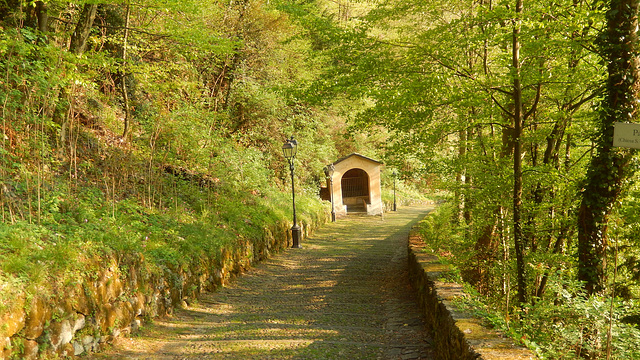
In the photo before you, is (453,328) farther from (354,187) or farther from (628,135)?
(354,187)

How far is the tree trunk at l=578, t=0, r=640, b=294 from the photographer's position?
4887 millimetres

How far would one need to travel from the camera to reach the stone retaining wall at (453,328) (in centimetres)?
335

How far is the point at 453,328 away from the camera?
4.07 meters

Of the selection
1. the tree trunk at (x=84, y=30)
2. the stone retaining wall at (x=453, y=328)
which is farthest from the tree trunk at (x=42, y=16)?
the stone retaining wall at (x=453, y=328)

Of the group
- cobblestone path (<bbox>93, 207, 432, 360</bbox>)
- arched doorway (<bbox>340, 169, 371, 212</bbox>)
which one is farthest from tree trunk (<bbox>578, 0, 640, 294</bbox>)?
arched doorway (<bbox>340, 169, 371, 212</bbox>)

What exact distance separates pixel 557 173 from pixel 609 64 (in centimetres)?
202

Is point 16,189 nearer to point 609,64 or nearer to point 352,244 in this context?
point 609,64

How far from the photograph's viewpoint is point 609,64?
5059 mm

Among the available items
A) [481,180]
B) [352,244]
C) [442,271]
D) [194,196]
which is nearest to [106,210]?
[194,196]

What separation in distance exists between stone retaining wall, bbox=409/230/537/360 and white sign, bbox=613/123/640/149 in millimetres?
1766

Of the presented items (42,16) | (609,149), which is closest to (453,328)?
(609,149)

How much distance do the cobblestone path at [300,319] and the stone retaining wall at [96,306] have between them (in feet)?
0.72

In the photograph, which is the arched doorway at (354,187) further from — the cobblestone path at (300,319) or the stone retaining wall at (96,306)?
the stone retaining wall at (96,306)

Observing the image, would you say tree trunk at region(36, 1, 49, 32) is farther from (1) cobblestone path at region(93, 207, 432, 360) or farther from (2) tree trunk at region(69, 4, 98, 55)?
(1) cobblestone path at region(93, 207, 432, 360)
